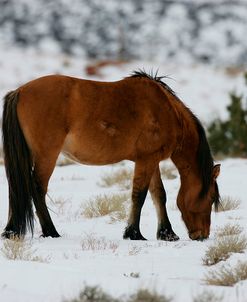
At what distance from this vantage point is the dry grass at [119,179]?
10.8 metres

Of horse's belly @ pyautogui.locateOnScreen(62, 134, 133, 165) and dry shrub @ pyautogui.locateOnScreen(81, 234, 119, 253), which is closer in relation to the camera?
dry shrub @ pyautogui.locateOnScreen(81, 234, 119, 253)

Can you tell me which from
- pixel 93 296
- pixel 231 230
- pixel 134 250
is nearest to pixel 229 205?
pixel 231 230

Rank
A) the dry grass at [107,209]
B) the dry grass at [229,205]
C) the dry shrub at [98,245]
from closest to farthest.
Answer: the dry shrub at [98,245]
the dry grass at [107,209]
the dry grass at [229,205]

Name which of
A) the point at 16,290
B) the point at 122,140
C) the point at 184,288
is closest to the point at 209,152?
the point at 122,140

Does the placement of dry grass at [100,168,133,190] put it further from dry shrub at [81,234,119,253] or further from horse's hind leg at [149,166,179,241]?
dry shrub at [81,234,119,253]

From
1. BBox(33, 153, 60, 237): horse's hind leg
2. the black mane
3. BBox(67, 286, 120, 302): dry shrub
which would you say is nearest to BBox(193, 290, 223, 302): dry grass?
BBox(67, 286, 120, 302): dry shrub

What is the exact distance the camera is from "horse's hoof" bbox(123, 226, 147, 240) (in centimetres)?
740

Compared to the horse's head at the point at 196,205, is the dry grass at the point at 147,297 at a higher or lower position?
lower

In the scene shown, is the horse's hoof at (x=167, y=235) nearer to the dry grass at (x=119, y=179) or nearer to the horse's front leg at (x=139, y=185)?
the horse's front leg at (x=139, y=185)

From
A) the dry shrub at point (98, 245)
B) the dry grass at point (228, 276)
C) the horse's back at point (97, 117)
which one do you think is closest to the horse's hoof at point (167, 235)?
the horse's back at point (97, 117)

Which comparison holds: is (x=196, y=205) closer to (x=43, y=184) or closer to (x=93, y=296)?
(x=43, y=184)

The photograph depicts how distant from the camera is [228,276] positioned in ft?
16.6

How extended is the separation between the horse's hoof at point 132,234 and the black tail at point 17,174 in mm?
987

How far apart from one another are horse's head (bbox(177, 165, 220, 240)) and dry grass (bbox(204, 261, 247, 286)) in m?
2.17
